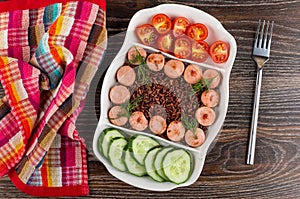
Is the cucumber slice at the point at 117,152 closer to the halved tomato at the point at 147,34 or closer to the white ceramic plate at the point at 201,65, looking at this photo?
the white ceramic plate at the point at 201,65

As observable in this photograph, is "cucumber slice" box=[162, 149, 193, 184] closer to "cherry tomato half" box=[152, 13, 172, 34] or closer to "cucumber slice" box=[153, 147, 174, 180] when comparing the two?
"cucumber slice" box=[153, 147, 174, 180]

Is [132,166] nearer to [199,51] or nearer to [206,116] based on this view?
[206,116]

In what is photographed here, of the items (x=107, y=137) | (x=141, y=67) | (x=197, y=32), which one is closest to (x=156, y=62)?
(x=141, y=67)

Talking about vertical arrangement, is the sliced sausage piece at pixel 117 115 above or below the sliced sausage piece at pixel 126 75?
below

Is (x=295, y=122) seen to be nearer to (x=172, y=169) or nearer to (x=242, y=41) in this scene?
(x=242, y=41)

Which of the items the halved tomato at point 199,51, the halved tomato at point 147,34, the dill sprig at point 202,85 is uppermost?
the halved tomato at point 147,34

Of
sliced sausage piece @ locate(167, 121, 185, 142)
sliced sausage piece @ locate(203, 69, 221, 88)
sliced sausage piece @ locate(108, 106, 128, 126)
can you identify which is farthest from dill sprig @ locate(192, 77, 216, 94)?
sliced sausage piece @ locate(108, 106, 128, 126)

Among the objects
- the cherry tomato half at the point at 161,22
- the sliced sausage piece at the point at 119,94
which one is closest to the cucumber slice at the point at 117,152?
the sliced sausage piece at the point at 119,94
